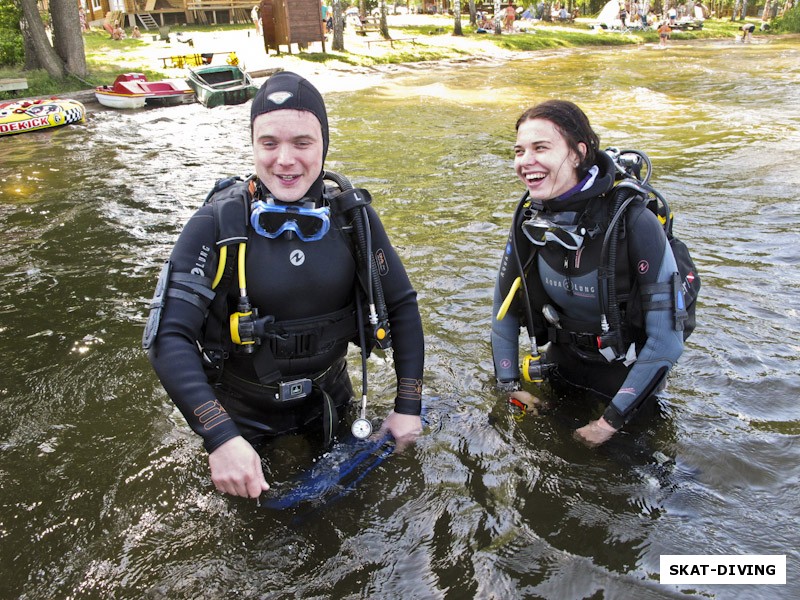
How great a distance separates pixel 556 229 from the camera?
3350 millimetres

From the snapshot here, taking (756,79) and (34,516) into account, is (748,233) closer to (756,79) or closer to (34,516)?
(34,516)

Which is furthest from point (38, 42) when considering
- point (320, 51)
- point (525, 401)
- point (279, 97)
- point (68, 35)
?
point (525, 401)

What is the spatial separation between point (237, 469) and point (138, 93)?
772 inches

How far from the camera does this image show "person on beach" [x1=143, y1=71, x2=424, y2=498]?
8.97 ft

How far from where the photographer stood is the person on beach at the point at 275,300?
2734mm

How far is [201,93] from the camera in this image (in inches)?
792

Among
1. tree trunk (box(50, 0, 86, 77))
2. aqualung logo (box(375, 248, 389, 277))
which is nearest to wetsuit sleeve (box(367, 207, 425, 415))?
aqualung logo (box(375, 248, 389, 277))

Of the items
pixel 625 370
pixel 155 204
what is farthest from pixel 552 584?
pixel 155 204

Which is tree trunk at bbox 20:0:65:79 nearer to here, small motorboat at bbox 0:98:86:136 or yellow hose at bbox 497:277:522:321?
small motorboat at bbox 0:98:86:136

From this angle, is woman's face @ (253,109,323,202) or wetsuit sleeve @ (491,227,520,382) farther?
wetsuit sleeve @ (491,227,520,382)

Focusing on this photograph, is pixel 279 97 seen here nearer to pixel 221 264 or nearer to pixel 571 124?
pixel 221 264

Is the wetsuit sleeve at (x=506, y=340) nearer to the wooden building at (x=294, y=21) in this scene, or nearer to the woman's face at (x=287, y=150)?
the woman's face at (x=287, y=150)

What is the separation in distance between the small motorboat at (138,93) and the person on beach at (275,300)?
1848 cm

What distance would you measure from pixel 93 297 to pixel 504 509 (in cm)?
486
